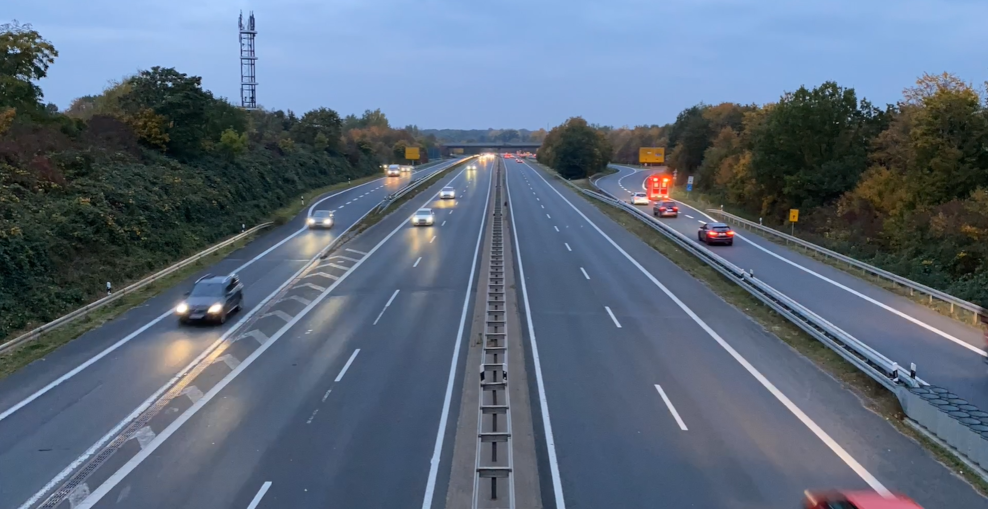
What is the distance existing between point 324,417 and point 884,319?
18.0 metres

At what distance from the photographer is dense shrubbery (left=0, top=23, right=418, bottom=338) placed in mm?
25469

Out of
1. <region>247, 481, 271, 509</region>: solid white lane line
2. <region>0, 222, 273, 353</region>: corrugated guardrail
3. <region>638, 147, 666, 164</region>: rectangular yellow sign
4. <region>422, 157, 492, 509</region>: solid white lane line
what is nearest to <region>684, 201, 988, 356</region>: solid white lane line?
<region>422, 157, 492, 509</region>: solid white lane line

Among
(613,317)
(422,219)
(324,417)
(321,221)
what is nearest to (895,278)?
(613,317)

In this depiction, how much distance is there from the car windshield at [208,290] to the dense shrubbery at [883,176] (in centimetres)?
2641

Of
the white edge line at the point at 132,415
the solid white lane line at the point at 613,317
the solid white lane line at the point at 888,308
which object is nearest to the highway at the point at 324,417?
the white edge line at the point at 132,415

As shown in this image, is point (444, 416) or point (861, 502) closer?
point (861, 502)

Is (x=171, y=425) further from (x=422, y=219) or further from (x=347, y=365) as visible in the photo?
(x=422, y=219)

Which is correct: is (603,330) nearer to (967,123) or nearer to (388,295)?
(388,295)

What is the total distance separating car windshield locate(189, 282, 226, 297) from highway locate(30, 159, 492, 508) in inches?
71.8

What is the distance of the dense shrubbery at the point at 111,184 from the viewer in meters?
25.5

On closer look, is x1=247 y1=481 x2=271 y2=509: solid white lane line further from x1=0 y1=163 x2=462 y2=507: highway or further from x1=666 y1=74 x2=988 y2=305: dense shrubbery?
x1=666 y1=74 x2=988 y2=305: dense shrubbery

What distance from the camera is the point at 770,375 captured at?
17625 millimetres

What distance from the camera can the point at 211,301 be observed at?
22.5 metres

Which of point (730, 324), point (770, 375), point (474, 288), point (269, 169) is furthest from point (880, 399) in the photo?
point (269, 169)
